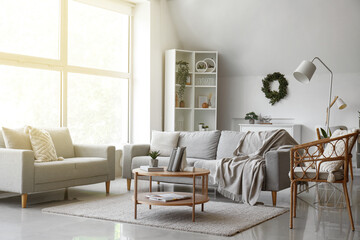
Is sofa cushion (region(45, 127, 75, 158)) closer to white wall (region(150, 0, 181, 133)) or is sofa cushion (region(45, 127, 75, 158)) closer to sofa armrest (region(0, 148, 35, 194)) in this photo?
sofa armrest (region(0, 148, 35, 194))

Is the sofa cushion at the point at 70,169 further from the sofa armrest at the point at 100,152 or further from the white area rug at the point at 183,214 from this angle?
the white area rug at the point at 183,214

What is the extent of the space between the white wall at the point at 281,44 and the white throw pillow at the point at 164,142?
9.28 feet

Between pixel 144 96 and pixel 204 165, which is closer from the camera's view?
pixel 204 165

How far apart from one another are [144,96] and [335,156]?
448cm

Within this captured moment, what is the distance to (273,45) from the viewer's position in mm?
8562

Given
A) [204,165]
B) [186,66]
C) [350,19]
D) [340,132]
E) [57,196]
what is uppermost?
[350,19]

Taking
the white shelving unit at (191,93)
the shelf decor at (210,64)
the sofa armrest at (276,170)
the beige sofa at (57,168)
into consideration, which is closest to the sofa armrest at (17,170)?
the beige sofa at (57,168)

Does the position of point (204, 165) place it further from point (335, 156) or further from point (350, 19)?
point (350, 19)

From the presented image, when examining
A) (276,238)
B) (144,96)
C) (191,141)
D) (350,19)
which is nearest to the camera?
(276,238)

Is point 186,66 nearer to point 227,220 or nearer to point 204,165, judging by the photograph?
point 204,165

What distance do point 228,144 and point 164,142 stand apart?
97cm

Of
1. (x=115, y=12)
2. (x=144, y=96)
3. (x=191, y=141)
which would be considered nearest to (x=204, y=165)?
(x=191, y=141)

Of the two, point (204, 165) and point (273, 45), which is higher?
point (273, 45)

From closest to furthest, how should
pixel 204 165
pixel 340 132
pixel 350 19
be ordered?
pixel 340 132, pixel 204 165, pixel 350 19
